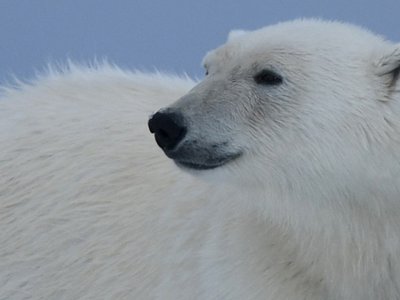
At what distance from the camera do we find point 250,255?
3.62 metres

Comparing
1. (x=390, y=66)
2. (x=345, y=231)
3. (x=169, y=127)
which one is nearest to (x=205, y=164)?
(x=169, y=127)

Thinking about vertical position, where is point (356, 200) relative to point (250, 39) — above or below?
below

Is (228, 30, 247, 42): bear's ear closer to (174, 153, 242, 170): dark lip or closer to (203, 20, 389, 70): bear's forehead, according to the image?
(203, 20, 389, 70): bear's forehead

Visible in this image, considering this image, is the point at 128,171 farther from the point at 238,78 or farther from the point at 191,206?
the point at 238,78

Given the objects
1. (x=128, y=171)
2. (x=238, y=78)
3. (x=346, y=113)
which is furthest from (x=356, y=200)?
(x=128, y=171)

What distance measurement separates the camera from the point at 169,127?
11.0 feet

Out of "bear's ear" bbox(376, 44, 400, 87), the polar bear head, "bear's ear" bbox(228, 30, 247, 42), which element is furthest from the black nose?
"bear's ear" bbox(376, 44, 400, 87)

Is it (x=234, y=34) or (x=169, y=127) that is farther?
(x=234, y=34)

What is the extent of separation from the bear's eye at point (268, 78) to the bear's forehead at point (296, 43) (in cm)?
5

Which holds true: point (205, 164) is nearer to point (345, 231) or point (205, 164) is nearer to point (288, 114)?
point (288, 114)

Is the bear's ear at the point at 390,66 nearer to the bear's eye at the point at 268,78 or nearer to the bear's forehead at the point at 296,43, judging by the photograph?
the bear's forehead at the point at 296,43

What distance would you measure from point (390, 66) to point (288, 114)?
0.33 meters

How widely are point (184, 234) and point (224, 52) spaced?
65 cm

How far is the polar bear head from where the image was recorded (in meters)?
3.38
